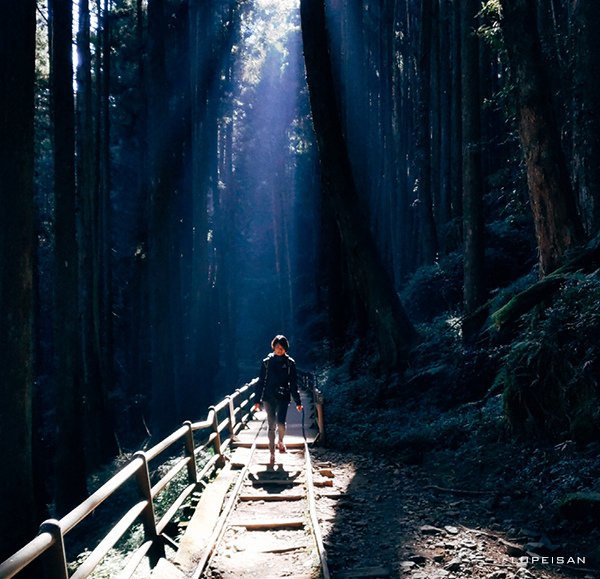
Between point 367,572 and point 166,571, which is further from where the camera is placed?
point 367,572

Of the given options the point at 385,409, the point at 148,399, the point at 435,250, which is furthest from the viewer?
the point at 148,399

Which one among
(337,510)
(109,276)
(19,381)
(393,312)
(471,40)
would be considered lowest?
(337,510)

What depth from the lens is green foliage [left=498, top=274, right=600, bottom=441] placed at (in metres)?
7.10

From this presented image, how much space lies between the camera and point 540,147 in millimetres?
9945

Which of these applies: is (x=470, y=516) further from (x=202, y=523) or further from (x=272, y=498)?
(x=202, y=523)

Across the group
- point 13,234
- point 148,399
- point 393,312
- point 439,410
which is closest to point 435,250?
point 393,312

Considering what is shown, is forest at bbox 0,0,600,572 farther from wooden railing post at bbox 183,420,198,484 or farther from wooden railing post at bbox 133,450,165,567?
wooden railing post at bbox 183,420,198,484

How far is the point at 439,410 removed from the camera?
12.1 m

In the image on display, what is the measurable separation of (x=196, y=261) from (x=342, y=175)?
52.6ft

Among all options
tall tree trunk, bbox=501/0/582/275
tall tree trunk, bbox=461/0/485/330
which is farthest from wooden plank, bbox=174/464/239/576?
tall tree trunk, bbox=461/0/485/330

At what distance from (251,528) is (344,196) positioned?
29.5ft

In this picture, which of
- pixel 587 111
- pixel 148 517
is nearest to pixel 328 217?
pixel 587 111

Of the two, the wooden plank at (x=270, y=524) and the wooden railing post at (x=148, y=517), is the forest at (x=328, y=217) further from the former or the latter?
the wooden plank at (x=270, y=524)

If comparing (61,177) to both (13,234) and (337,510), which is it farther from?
(337,510)
